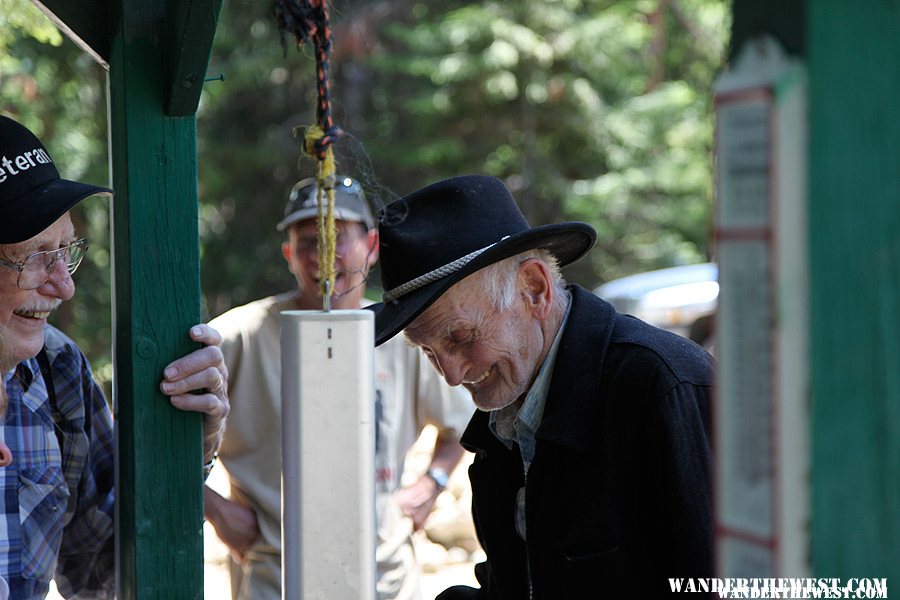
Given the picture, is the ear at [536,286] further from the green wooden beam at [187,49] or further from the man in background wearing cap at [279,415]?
the man in background wearing cap at [279,415]

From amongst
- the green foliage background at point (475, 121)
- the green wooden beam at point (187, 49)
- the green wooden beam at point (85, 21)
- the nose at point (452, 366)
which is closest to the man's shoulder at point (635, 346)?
the nose at point (452, 366)

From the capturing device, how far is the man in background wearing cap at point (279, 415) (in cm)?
340

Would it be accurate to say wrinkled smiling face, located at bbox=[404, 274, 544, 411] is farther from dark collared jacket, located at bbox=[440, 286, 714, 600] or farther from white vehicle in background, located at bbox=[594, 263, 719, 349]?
white vehicle in background, located at bbox=[594, 263, 719, 349]

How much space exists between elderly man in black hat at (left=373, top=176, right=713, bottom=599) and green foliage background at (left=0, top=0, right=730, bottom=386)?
1030 centimetres

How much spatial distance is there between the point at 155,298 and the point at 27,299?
28 cm

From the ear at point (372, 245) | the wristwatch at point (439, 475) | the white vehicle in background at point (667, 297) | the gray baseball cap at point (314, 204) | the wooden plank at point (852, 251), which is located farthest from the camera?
the white vehicle in background at point (667, 297)

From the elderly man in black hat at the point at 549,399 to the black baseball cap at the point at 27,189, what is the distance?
2.29 feet

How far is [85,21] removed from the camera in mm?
2205

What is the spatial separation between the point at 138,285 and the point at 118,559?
64cm

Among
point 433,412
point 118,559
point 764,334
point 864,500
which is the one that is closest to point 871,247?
point 764,334

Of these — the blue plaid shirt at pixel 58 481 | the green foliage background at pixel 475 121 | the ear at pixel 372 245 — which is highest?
the green foliage background at pixel 475 121

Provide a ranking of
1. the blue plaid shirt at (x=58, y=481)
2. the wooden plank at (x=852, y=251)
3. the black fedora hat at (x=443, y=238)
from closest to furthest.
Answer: the wooden plank at (x=852, y=251), the black fedora hat at (x=443, y=238), the blue plaid shirt at (x=58, y=481)

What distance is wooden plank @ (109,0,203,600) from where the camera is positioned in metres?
2.12

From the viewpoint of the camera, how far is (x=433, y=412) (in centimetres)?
383
